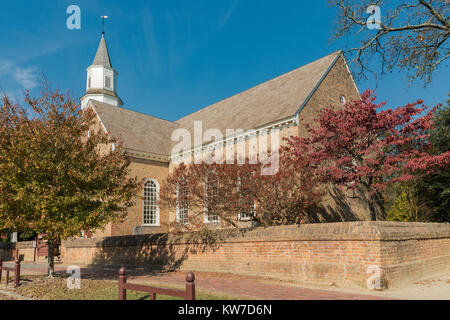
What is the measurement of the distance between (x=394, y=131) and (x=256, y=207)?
578 cm

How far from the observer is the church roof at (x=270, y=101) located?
749 inches

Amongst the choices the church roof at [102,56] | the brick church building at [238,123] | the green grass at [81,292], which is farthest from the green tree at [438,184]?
the church roof at [102,56]

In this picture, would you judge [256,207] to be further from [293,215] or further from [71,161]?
[71,161]

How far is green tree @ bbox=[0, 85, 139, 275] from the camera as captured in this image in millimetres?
10812

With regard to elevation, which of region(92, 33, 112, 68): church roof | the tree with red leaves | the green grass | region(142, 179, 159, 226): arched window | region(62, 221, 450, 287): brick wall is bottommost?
the green grass

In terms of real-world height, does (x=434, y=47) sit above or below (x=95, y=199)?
above

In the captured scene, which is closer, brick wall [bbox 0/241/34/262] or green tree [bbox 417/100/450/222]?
green tree [bbox 417/100/450/222]

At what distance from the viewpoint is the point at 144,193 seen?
23953 mm

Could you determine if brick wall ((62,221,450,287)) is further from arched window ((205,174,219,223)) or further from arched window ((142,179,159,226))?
arched window ((142,179,159,226))

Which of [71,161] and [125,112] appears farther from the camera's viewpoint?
[125,112]

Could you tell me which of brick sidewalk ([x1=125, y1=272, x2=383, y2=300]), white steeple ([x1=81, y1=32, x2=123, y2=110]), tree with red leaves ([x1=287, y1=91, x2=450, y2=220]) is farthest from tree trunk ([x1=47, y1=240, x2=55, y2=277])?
white steeple ([x1=81, y1=32, x2=123, y2=110])

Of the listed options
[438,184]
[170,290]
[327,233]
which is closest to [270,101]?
[438,184]
